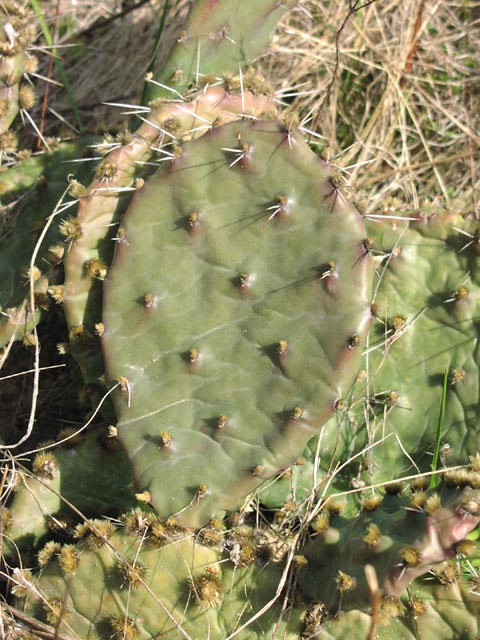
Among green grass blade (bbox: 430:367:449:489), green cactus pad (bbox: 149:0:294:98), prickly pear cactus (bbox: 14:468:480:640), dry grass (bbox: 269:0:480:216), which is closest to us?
prickly pear cactus (bbox: 14:468:480:640)

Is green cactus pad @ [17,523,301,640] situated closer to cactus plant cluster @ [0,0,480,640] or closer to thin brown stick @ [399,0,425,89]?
cactus plant cluster @ [0,0,480,640]

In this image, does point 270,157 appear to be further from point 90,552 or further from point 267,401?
point 90,552

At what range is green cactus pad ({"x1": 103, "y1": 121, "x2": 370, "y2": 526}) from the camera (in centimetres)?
169

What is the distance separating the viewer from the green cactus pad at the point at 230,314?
5.54 feet

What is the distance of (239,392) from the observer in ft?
5.76

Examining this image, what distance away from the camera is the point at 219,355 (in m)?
1.78

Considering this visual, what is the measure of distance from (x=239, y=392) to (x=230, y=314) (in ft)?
0.61

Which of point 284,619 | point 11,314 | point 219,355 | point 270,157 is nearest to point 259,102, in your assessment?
point 270,157

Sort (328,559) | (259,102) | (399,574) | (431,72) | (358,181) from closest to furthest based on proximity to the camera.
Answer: (399,574) → (328,559) → (259,102) → (358,181) → (431,72)

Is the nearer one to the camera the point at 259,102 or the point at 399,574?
the point at 399,574

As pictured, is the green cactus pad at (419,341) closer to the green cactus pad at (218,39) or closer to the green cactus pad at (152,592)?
the green cactus pad at (152,592)

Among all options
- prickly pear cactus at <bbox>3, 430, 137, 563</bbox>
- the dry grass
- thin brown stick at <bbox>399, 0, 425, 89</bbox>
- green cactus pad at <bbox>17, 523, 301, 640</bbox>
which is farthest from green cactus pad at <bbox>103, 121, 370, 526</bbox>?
thin brown stick at <bbox>399, 0, 425, 89</bbox>

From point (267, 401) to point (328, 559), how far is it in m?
0.38

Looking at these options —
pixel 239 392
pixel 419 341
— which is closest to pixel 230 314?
pixel 239 392
